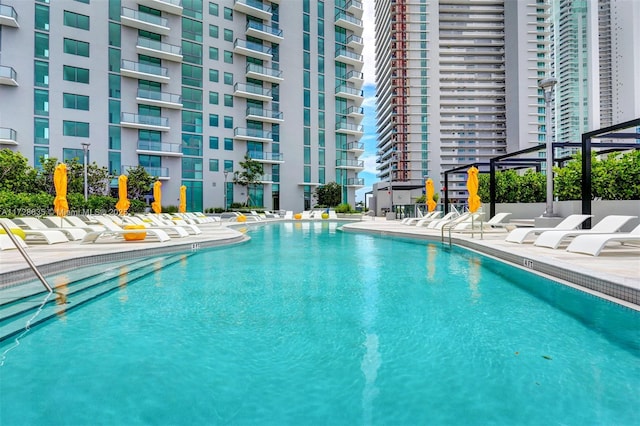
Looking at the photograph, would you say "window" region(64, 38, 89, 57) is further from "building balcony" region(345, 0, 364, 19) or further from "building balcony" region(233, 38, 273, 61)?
"building balcony" region(345, 0, 364, 19)

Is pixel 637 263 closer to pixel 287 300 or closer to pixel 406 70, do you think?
pixel 287 300

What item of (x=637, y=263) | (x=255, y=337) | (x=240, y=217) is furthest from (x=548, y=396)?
(x=240, y=217)

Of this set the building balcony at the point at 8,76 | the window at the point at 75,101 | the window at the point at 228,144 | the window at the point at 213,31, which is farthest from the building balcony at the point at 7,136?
the window at the point at 213,31

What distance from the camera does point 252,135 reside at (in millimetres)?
35344

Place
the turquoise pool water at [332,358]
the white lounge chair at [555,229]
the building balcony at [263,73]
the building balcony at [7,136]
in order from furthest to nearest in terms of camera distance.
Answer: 1. the building balcony at [263,73]
2. the building balcony at [7,136]
3. the white lounge chair at [555,229]
4. the turquoise pool water at [332,358]

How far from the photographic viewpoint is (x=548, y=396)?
2494mm

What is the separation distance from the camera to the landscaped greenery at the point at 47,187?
59.2 ft

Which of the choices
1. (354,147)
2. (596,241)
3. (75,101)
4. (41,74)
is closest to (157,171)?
(75,101)

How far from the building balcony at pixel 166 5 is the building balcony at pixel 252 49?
5482 millimetres

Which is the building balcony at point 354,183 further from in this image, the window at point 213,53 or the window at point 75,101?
the window at point 75,101

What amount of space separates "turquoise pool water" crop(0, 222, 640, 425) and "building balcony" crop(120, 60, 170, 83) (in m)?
29.4

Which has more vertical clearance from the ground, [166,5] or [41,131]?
[166,5]

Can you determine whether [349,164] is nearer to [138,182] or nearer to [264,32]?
[264,32]

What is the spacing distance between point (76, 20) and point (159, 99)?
25.7 feet
